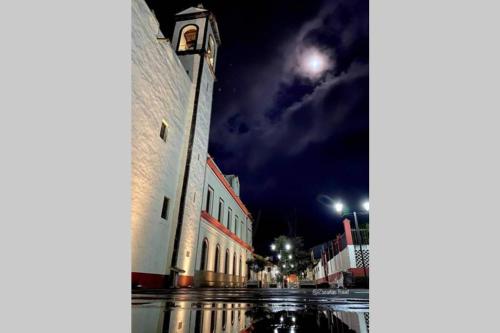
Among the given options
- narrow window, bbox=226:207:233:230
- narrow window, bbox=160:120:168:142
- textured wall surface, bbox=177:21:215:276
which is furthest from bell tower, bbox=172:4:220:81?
narrow window, bbox=226:207:233:230

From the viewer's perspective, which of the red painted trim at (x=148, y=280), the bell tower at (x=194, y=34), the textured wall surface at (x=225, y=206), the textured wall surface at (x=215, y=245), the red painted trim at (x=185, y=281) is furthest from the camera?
the textured wall surface at (x=225, y=206)

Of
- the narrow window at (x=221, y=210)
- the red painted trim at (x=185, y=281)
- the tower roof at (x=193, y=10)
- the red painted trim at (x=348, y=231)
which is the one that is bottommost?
the red painted trim at (x=185, y=281)

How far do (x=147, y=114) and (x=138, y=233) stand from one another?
359cm

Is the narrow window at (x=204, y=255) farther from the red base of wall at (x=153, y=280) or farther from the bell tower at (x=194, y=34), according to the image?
the bell tower at (x=194, y=34)

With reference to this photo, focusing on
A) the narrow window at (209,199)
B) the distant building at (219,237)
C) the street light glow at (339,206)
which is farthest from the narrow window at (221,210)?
the street light glow at (339,206)

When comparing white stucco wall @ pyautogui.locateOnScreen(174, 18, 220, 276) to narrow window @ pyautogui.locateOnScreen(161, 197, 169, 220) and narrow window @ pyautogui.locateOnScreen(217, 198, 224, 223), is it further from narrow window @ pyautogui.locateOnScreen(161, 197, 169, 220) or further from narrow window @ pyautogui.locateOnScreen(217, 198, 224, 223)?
narrow window @ pyautogui.locateOnScreen(217, 198, 224, 223)

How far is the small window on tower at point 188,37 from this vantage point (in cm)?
1300

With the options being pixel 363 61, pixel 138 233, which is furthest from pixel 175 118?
pixel 363 61

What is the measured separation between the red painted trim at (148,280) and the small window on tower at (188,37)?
408 inches

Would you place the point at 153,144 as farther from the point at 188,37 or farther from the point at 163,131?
the point at 188,37

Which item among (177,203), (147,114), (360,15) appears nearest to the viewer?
(360,15)

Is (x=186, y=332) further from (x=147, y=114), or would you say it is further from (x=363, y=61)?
(x=147, y=114)

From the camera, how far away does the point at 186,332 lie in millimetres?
1111

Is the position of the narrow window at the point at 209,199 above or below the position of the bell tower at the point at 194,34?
below
